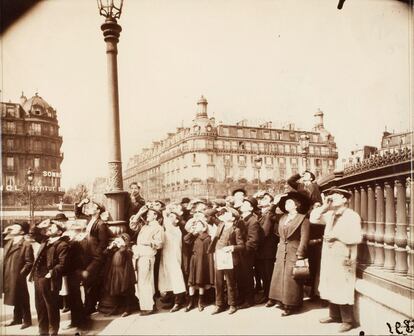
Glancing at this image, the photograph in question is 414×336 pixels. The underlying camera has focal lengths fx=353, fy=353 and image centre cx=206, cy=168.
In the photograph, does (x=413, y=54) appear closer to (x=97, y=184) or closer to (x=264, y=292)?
(x=264, y=292)

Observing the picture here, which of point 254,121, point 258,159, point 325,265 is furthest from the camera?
point 258,159

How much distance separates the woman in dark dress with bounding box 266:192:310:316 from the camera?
15.6 feet

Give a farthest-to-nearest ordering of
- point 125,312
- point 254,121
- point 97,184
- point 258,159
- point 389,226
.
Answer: point 258,159, point 254,121, point 97,184, point 125,312, point 389,226

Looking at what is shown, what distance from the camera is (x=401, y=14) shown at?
550cm

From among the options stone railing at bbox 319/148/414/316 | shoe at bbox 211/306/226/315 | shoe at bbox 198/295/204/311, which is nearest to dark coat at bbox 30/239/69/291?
shoe at bbox 198/295/204/311

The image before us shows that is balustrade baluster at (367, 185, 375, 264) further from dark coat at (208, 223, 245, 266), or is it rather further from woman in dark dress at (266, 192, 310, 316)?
dark coat at (208, 223, 245, 266)

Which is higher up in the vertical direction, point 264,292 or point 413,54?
point 413,54

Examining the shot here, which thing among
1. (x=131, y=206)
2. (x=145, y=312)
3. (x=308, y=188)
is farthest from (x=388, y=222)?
(x=131, y=206)

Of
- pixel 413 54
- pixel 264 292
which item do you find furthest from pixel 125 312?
pixel 413 54

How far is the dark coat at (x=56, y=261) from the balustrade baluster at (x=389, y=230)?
3.90 metres

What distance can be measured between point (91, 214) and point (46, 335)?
174cm

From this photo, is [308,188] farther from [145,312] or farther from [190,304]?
[145,312]

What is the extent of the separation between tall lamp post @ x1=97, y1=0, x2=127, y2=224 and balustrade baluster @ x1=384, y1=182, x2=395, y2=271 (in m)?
3.82

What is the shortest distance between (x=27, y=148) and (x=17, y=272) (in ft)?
7.17
